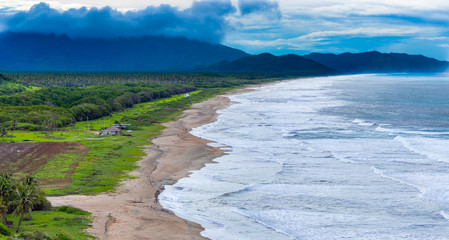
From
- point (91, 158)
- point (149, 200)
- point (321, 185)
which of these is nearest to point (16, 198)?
point (149, 200)

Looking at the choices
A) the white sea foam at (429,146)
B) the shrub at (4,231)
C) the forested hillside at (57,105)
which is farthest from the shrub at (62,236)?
the forested hillside at (57,105)

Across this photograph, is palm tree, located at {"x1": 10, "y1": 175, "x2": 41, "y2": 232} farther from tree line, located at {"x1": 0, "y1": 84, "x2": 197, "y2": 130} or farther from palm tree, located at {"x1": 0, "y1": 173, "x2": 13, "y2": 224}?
tree line, located at {"x1": 0, "y1": 84, "x2": 197, "y2": 130}

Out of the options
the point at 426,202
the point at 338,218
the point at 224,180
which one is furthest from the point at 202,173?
the point at 426,202

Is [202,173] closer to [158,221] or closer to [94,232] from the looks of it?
[158,221]

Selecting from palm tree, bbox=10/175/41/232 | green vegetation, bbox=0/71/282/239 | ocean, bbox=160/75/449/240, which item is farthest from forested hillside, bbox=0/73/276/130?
palm tree, bbox=10/175/41/232

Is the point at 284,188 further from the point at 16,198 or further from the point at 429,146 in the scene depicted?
the point at 429,146
